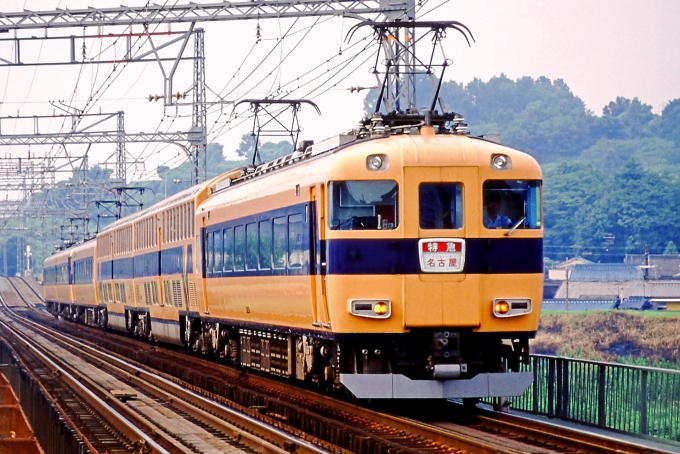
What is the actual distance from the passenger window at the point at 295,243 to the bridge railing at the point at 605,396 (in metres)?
3.35

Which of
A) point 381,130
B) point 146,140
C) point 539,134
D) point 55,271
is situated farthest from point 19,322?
point 539,134

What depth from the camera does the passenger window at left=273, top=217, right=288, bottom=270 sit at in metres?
17.4

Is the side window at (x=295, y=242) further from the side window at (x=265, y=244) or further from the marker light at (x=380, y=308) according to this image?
the marker light at (x=380, y=308)

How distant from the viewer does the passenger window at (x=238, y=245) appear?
2030cm

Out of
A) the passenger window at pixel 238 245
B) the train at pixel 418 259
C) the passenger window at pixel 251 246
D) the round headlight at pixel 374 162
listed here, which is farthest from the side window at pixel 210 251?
the round headlight at pixel 374 162

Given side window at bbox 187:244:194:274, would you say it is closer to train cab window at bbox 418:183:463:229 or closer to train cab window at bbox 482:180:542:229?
train cab window at bbox 418:183:463:229

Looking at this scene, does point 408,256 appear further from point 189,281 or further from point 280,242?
point 189,281

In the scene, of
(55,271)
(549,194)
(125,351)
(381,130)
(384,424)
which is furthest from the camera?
(549,194)

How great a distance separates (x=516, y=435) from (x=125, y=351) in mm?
21345

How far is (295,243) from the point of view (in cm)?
1669

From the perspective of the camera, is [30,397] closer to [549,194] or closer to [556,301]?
[556,301]

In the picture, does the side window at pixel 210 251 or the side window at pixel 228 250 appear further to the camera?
the side window at pixel 210 251

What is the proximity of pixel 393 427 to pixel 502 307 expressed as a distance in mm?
1850

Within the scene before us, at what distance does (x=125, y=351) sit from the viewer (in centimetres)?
Result: 3372
